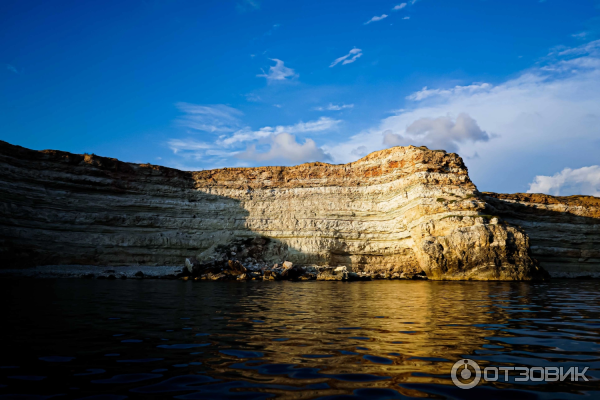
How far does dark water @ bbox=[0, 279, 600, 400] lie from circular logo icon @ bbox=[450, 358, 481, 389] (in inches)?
4.4

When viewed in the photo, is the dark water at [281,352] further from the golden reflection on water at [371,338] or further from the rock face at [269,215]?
the rock face at [269,215]

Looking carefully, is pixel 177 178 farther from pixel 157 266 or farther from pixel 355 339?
pixel 355 339

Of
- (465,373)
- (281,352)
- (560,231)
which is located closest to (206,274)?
(281,352)

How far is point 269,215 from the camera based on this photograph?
42.0 m

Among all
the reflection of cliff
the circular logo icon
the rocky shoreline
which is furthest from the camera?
the rocky shoreline

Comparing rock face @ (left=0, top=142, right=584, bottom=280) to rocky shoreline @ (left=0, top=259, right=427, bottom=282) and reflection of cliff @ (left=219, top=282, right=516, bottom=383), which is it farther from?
reflection of cliff @ (left=219, top=282, right=516, bottom=383)

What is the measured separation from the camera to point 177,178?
43156 millimetres

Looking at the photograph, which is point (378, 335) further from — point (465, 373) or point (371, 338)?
point (465, 373)

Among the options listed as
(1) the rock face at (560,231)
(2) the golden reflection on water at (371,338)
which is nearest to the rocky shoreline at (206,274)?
(1) the rock face at (560,231)

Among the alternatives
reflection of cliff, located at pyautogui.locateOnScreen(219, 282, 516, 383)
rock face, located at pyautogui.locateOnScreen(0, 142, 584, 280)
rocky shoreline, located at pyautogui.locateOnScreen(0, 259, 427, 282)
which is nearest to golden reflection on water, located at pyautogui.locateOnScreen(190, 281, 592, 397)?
reflection of cliff, located at pyautogui.locateOnScreen(219, 282, 516, 383)

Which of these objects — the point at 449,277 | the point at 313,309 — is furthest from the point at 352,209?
the point at 313,309

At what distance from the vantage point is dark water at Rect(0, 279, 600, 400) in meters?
3.94

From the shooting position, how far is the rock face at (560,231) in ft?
135

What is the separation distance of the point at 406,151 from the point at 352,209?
9030 millimetres
